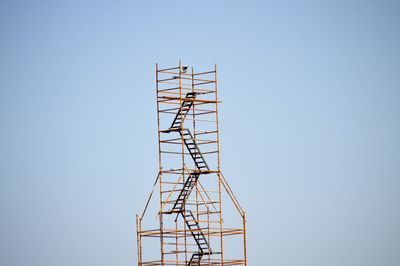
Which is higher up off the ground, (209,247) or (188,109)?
(188,109)

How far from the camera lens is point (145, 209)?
14100 centimetres

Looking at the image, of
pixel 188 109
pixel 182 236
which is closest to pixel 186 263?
pixel 182 236

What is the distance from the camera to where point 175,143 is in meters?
142

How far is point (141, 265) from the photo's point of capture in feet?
460

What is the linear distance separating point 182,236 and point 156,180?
4.47 metres

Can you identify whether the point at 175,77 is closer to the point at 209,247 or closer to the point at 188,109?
the point at 188,109

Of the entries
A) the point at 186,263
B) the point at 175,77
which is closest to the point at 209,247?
the point at 186,263

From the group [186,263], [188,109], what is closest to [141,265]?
[186,263]

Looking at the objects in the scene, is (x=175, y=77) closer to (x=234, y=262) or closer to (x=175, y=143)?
(x=175, y=143)

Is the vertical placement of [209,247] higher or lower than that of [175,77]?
lower

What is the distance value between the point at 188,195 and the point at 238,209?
3.94 m

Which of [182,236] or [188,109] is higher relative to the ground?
[188,109]

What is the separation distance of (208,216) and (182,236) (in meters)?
2.58

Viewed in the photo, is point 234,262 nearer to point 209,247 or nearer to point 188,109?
point 209,247
